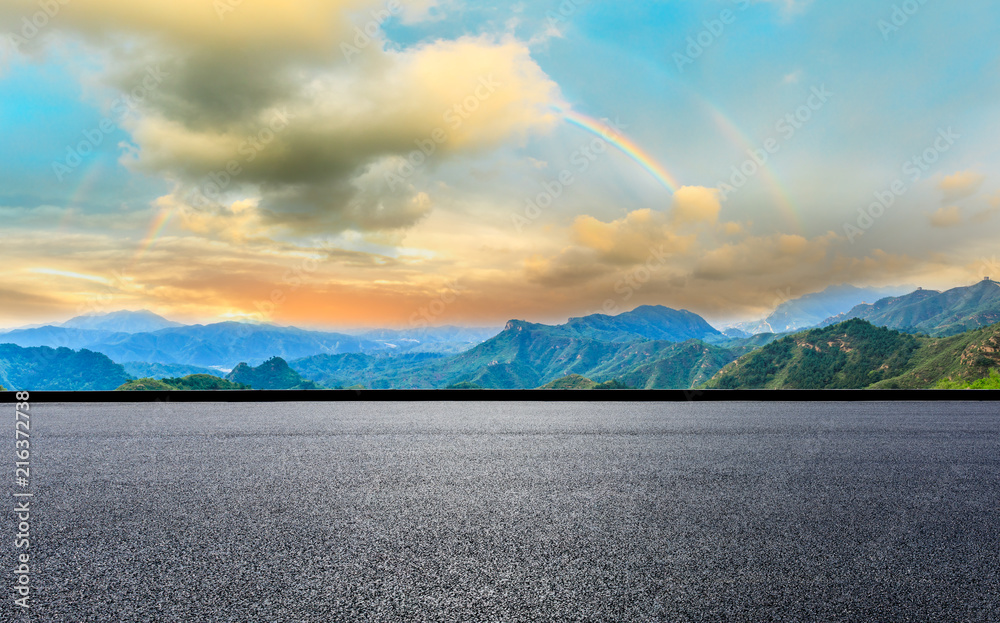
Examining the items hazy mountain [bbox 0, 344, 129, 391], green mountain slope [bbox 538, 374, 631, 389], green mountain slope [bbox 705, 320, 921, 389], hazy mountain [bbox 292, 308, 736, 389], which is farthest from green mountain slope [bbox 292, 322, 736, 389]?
green mountain slope [bbox 538, 374, 631, 389]

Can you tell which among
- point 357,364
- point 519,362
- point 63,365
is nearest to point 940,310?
point 519,362

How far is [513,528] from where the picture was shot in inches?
160

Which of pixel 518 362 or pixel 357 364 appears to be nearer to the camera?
pixel 357 364

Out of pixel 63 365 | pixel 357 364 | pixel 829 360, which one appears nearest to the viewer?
pixel 829 360

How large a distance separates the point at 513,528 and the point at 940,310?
536 feet

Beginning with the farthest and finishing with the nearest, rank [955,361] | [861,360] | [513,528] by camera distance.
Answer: [861,360] < [955,361] < [513,528]

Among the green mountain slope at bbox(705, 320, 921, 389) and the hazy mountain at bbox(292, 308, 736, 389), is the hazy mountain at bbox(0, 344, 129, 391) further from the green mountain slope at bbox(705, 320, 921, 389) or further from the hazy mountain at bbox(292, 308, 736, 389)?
the green mountain slope at bbox(705, 320, 921, 389)

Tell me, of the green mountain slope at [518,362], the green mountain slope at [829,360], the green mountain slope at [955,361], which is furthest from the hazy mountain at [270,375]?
the green mountain slope at [955,361]

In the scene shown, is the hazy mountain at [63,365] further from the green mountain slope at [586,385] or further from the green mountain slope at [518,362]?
the green mountain slope at [586,385]

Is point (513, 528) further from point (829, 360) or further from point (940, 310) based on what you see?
point (940, 310)

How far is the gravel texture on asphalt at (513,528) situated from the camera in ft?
9.65

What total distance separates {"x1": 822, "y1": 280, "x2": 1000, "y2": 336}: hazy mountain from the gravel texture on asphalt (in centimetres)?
11040

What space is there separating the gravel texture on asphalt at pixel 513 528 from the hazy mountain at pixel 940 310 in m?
110

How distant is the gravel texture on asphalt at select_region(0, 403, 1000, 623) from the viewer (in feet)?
9.65
